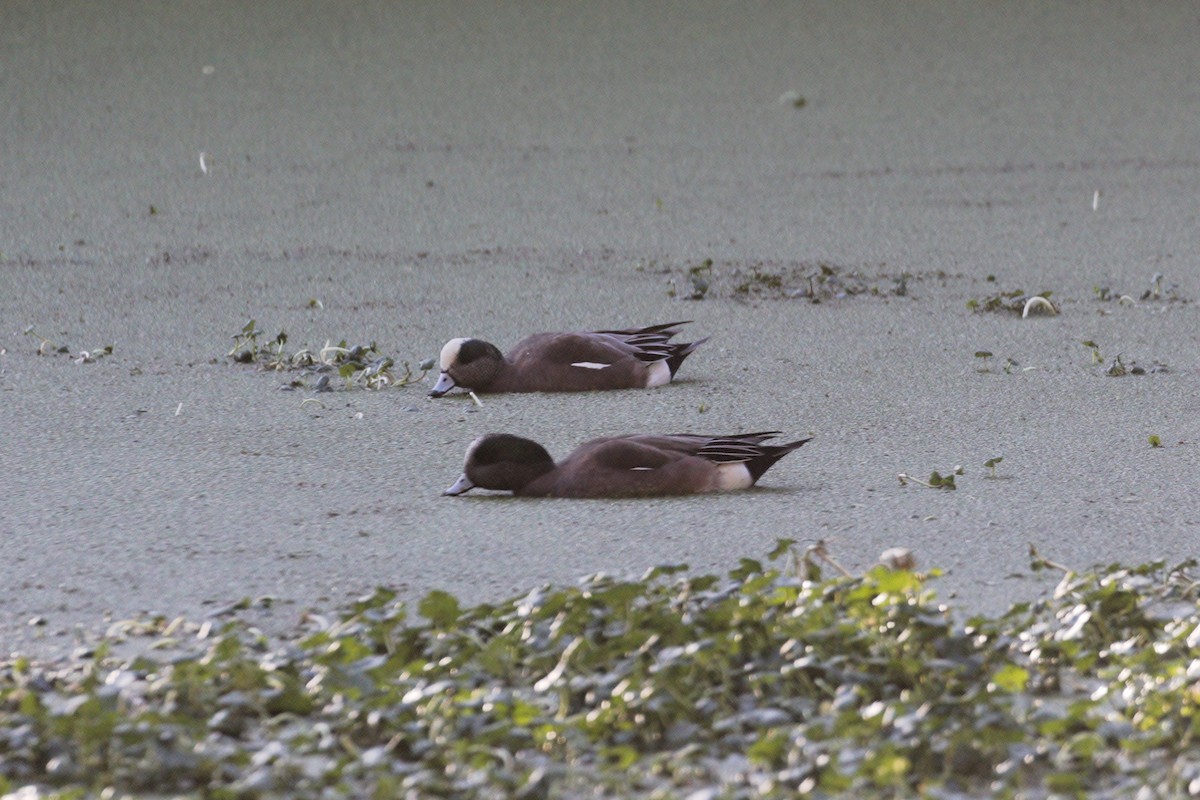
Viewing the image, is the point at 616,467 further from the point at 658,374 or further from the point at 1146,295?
the point at 1146,295

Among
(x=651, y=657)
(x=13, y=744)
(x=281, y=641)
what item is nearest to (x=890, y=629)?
(x=651, y=657)

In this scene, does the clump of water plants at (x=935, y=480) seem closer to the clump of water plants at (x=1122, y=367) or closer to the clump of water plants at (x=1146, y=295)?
the clump of water plants at (x=1122, y=367)

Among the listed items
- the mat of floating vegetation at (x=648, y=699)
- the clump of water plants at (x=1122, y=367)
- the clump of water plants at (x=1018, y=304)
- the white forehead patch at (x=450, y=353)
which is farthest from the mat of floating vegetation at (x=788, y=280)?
the mat of floating vegetation at (x=648, y=699)

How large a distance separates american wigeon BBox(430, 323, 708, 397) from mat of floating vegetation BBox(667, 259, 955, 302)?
2.50 feet

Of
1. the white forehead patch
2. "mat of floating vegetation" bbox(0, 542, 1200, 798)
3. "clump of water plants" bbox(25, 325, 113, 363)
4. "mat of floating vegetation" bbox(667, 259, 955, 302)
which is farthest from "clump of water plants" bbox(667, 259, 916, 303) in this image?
"mat of floating vegetation" bbox(0, 542, 1200, 798)

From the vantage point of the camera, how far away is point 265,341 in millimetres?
2938

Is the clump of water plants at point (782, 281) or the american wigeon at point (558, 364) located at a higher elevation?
the clump of water plants at point (782, 281)

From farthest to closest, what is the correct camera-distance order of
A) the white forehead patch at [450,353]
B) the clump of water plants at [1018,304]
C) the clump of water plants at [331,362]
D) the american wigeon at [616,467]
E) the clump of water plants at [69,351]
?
the clump of water plants at [1018,304] < the clump of water plants at [69,351] < the clump of water plants at [331,362] < the white forehead patch at [450,353] < the american wigeon at [616,467]

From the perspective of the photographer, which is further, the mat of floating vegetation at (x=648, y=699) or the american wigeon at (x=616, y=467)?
the american wigeon at (x=616, y=467)

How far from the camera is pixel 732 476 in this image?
6.47ft

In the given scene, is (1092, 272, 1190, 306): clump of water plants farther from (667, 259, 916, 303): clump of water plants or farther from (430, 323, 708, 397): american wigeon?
(430, 323, 708, 397): american wigeon

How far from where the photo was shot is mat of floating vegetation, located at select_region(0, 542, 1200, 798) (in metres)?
→ 1.15

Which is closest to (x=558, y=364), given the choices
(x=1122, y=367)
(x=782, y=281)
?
(x=1122, y=367)

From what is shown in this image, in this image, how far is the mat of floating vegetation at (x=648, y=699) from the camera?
1.15 metres
